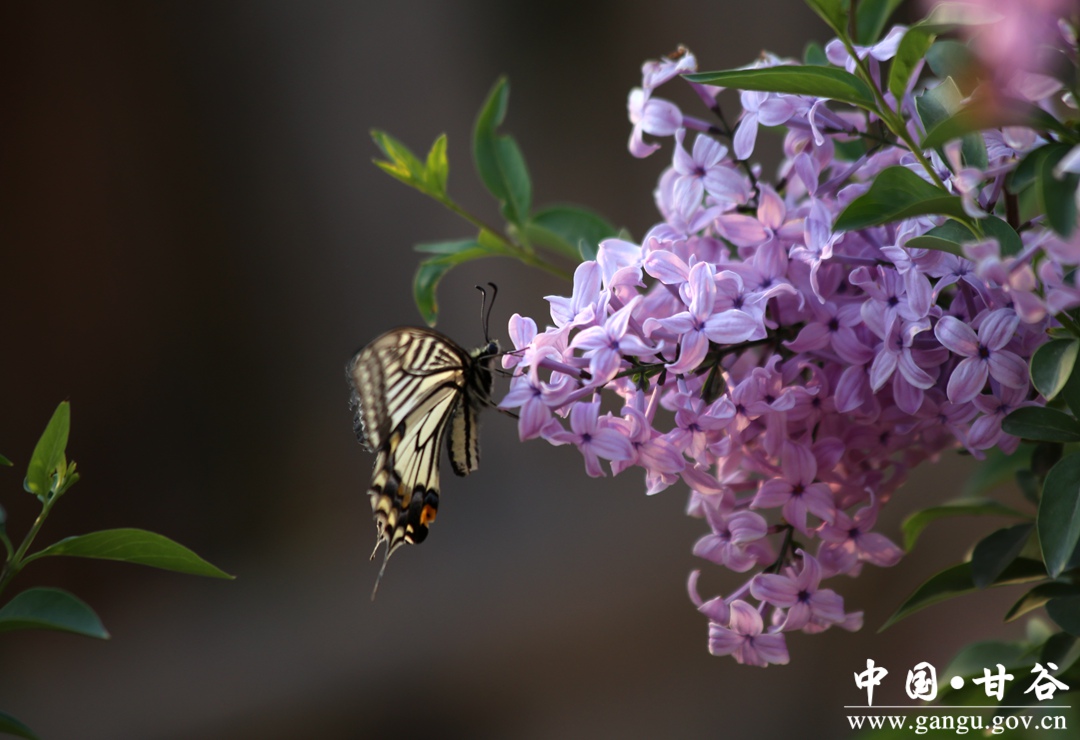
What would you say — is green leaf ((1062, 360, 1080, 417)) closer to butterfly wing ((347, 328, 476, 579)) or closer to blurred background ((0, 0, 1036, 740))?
butterfly wing ((347, 328, 476, 579))

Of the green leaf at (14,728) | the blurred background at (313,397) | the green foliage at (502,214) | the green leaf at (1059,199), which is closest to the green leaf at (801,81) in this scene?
the green leaf at (1059,199)

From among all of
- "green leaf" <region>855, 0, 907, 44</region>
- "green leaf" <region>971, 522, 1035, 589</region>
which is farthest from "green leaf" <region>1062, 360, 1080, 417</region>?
"green leaf" <region>855, 0, 907, 44</region>

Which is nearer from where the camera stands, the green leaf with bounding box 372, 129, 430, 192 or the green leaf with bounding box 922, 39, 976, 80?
the green leaf with bounding box 922, 39, 976, 80

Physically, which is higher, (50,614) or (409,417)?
(409,417)

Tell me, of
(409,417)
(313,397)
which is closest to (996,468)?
(409,417)

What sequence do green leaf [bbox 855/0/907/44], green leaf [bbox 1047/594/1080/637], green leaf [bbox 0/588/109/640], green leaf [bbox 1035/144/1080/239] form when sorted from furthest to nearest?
green leaf [bbox 855/0/907/44] → green leaf [bbox 1047/594/1080/637] → green leaf [bbox 0/588/109/640] → green leaf [bbox 1035/144/1080/239]

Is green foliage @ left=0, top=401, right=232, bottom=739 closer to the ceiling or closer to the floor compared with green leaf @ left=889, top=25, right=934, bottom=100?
closer to the floor

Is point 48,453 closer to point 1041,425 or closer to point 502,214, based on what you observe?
point 502,214
